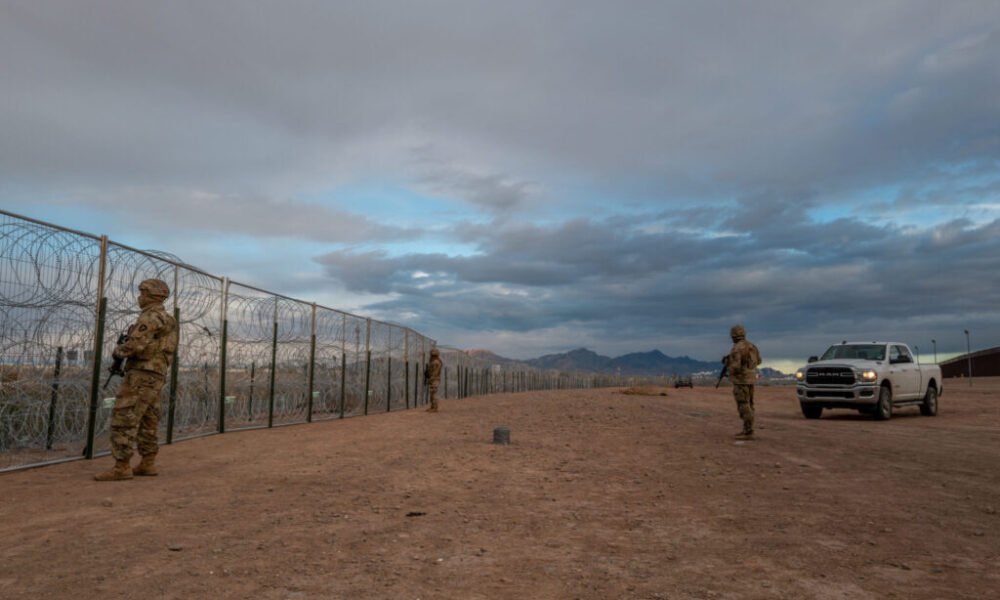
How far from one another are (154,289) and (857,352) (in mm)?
16223

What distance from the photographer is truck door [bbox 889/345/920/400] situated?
691 inches

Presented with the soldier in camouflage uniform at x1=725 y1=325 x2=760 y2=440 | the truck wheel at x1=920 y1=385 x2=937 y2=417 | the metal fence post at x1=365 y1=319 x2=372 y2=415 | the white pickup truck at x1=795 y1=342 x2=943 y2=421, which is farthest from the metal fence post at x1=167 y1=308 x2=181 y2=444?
the truck wheel at x1=920 y1=385 x2=937 y2=417

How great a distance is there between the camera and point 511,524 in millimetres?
5980

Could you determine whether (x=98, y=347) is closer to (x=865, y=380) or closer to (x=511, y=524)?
(x=511, y=524)

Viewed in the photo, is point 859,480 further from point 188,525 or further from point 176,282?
point 176,282

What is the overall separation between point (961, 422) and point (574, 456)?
11794 mm

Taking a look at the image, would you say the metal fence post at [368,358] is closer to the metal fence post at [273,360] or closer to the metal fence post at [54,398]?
the metal fence post at [273,360]

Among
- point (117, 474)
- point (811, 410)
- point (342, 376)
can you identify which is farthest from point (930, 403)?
point (117, 474)

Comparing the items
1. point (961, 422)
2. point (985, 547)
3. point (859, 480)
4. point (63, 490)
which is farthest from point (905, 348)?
point (63, 490)

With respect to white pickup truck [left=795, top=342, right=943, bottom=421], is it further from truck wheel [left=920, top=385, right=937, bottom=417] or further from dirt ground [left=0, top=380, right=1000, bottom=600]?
dirt ground [left=0, top=380, right=1000, bottom=600]

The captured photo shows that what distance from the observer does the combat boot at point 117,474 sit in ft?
24.9

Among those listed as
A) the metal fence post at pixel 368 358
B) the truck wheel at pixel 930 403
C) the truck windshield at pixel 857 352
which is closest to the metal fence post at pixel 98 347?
the metal fence post at pixel 368 358

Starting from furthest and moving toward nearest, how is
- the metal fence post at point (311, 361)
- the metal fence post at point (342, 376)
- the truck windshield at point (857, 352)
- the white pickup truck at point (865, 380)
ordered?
the metal fence post at point (342, 376) < the truck windshield at point (857, 352) < the white pickup truck at point (865, 380) < the metal fence post at point (311, 361)

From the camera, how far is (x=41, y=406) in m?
8.58
